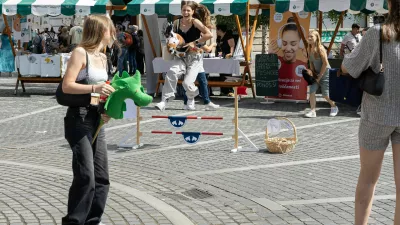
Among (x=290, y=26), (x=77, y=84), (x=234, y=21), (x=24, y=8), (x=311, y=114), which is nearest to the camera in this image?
(x=77, y=84)

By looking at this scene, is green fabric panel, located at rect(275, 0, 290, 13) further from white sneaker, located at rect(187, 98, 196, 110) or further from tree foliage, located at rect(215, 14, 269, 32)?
tree foliage, located at rect(215, 14, 269, 32)

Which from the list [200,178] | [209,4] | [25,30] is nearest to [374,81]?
[200,178]

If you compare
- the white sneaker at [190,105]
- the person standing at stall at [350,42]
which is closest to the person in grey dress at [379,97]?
the white sneaker at [190,105]

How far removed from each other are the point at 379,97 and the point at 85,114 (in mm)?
2018

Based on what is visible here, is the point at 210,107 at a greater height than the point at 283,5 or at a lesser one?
lesser

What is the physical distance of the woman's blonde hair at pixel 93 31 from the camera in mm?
5402

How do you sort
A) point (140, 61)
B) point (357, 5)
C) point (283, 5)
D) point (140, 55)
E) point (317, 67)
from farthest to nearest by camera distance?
1. point (140, 61)
2. point (140, 55)
3. point (283, 5)
4. point (357, 5)
5. point (317, 67)

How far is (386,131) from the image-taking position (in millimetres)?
4836

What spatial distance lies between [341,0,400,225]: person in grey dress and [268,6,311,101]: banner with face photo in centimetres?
1102

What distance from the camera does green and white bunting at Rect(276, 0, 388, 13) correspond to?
1439 cm

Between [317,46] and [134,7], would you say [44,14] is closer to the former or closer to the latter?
[134,7]

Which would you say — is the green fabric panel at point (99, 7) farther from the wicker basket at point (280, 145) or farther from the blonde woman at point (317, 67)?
the wicker basket at point (280, 145)

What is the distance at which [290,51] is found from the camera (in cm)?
1593

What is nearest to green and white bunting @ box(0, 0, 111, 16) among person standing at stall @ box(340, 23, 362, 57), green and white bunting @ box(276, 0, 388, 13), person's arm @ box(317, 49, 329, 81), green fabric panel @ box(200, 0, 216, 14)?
green fabric panel @ box(200, 0, 216, 14)
